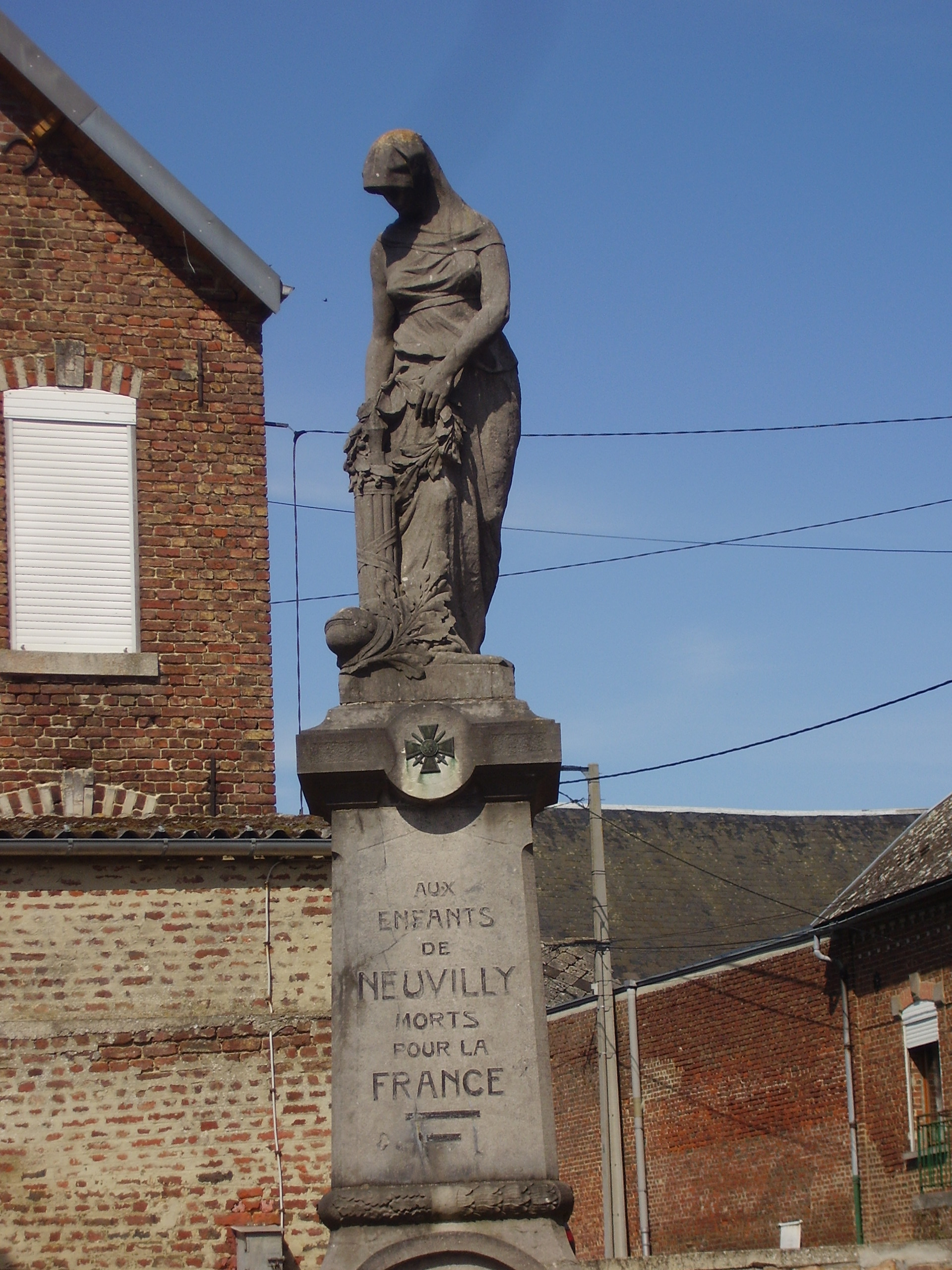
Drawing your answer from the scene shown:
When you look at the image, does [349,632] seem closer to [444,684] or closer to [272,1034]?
[444,684]

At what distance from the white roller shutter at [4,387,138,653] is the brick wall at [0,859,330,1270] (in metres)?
2.32

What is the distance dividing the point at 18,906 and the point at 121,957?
2.51ft

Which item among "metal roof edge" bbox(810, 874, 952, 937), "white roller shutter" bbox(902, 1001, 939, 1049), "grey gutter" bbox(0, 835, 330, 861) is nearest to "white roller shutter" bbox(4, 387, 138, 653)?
"grey gutter" bbox(0, 835, 330, 861)

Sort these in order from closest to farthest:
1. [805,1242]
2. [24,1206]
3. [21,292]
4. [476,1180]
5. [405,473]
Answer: [476,1180]
[405,473]
[24,1206]
[21,292]
[805,1242]

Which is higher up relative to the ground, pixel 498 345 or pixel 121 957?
pixel 498 345

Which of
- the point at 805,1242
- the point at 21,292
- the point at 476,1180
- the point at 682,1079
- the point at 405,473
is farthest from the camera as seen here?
the point at 682,1079

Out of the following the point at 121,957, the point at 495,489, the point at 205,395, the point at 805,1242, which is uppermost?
the point at 205,395

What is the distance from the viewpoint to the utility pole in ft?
65.1

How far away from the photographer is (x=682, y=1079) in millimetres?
24797

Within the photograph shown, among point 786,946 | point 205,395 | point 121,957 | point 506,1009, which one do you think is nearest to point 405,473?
point 506,1009

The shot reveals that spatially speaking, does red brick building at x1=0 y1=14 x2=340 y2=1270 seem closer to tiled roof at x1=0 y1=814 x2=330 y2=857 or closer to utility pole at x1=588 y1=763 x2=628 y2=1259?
tiled roof at x1=0 y1=814 x2=330 y2=857

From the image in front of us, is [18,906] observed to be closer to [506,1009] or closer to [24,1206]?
[24,1206]

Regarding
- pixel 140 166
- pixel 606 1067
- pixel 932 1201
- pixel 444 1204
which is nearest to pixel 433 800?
pixel 444 1204

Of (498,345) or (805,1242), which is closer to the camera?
(498,345)
